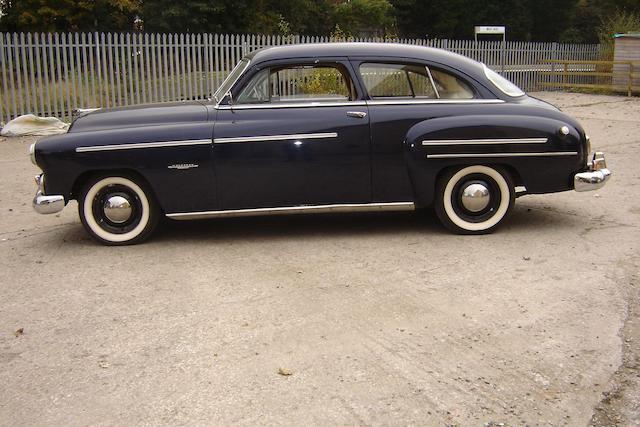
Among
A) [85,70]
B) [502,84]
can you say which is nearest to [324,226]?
[502,84]

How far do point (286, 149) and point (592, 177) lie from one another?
259cm

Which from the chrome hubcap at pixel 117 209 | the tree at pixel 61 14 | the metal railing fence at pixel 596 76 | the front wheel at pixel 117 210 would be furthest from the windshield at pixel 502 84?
the tree at pixel 61 14

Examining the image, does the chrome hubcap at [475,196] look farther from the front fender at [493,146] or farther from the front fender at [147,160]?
the front fender at [147,160]

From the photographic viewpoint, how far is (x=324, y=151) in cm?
603

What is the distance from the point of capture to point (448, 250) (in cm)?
582

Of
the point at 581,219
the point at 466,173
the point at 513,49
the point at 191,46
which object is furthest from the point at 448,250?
the point at 513,49

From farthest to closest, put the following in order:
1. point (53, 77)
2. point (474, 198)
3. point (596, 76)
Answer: point (596, 76) → point (53, 77) → point (474, 198)

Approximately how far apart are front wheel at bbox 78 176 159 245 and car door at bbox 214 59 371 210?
669 millimetres

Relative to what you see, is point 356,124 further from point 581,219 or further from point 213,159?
point 581,219

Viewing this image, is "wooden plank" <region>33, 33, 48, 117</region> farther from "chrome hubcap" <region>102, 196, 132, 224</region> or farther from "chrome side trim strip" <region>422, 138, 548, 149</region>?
"chrome side trim strip" <region>422, 138, 548, 149</region>

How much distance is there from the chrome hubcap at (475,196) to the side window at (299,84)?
1.27m

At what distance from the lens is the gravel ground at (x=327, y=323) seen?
3363 mm

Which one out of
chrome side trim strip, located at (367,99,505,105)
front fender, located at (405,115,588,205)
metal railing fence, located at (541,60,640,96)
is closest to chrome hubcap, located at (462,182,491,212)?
front fender, located at (405,115,588,205)

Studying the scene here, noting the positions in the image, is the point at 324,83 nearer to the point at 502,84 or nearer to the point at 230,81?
the point at 230,81
